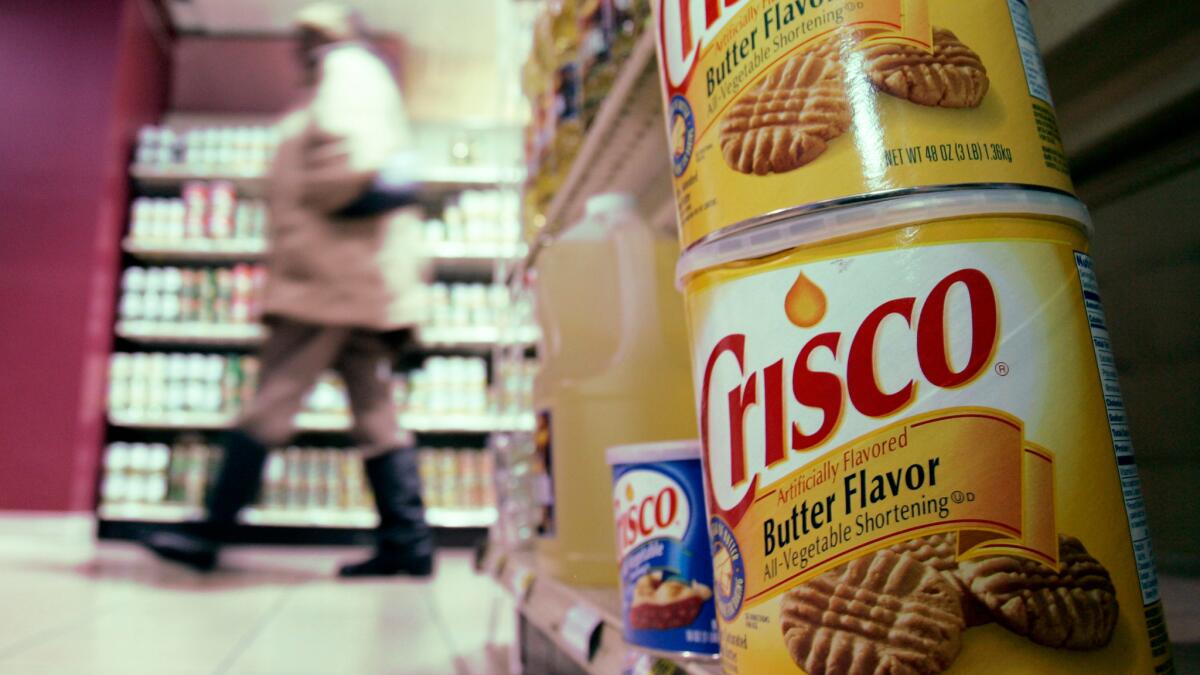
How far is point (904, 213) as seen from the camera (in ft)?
1.34

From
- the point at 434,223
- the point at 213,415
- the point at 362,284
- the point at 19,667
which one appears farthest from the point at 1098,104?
the point at 213,415

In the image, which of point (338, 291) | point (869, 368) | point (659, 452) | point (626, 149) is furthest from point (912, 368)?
point (338, 291)

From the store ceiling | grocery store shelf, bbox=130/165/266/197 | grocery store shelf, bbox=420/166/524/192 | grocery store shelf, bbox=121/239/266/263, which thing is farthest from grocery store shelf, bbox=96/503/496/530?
the store ceiling

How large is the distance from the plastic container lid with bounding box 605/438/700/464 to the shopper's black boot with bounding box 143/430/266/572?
2.11 meters

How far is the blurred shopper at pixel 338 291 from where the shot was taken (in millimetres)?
2570

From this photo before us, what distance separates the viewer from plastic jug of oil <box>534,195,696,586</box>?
1047 millimetres

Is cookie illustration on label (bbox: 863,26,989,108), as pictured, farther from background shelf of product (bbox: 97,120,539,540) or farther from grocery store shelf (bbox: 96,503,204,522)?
grocery store shelf (bbox: 96,503,204,522)

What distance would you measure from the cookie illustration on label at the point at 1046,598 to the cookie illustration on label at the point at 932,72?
0.24m

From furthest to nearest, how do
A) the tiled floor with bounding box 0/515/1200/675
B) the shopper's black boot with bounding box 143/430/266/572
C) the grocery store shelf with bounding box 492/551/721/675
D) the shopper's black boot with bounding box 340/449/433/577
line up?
the shopper's black boot with bounding box 340/449/433/577
the shopper's black boot with bounding box 143/430/266/572
the tiled floor with bounding box 0/515/1200/675
the grocery store shelf with bounding box 492/551/721/675

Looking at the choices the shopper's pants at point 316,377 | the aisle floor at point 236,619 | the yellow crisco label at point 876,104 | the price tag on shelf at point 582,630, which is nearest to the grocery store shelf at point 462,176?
the shopper's pants at point 316,377

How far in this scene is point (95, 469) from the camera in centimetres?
415

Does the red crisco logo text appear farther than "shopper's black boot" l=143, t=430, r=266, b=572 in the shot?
No

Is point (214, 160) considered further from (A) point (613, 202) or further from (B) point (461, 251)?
(A) point (613, 202)

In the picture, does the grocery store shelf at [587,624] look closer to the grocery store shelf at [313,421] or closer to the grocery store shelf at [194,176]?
the grocery store shelf at [313,421]
